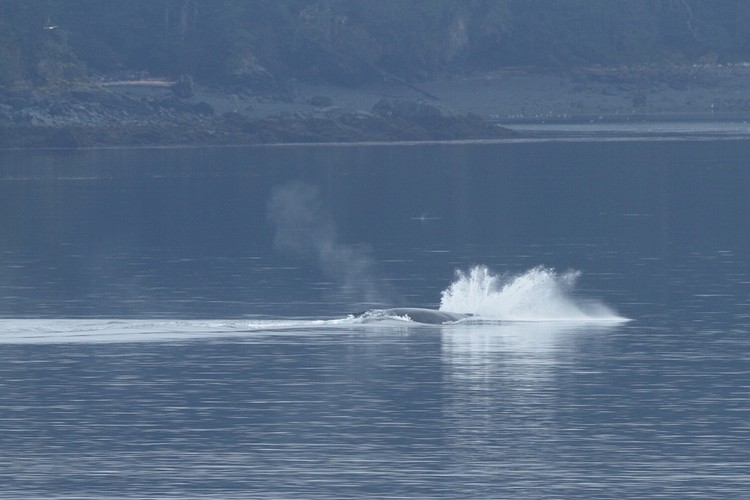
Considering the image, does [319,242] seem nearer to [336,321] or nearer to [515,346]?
[336,321]

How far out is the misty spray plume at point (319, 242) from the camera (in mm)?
77250

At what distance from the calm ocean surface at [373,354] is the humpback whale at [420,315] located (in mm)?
280

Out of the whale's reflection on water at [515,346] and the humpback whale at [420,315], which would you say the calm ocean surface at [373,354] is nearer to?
the whale's reflection on water at [515,346]

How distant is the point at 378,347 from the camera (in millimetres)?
58375

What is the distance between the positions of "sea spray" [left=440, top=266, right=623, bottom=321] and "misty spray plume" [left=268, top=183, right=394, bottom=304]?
157 inches

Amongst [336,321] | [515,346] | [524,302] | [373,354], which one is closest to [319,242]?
[524,302]

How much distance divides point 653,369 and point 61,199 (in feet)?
254

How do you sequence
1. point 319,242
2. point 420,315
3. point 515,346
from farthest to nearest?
point 319,242
point 420,315
point 515,346

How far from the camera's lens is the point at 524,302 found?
68062mm

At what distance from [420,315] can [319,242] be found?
35614 millimetres

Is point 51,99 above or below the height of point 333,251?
above

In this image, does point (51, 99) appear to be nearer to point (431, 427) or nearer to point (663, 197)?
point (663, 197)

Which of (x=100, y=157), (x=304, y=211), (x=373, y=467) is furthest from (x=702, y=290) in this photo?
(x=100, y=157)

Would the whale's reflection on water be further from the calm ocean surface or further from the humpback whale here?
the humpback whale
